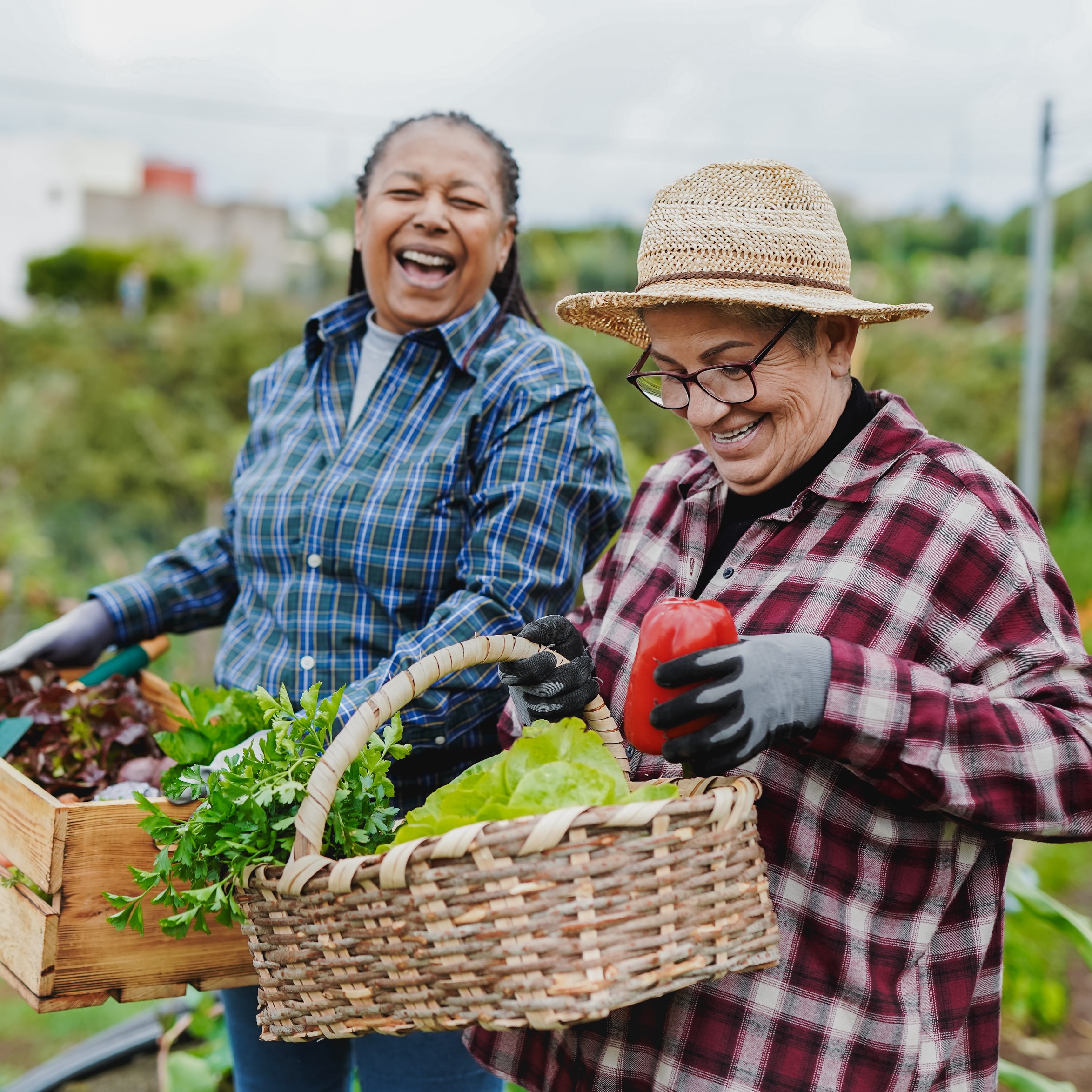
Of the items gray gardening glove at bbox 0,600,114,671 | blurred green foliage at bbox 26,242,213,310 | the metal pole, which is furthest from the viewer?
blurred green foliage at bbox 26,242,213,310

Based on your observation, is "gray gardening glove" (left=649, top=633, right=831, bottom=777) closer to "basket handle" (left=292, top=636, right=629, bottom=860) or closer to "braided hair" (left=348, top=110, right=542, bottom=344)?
"basket handle" (left=292, top=636, right=629, bottom=860)

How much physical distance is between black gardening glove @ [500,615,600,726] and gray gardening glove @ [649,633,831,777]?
0.24 m

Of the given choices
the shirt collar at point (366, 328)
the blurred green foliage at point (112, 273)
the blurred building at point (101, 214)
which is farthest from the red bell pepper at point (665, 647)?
the blurred building at point (101, 214)

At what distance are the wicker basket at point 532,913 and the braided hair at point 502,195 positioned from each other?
116cm

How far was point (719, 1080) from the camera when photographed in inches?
54.4

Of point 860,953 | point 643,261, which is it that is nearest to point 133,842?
point 860,953

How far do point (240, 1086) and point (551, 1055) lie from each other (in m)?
0.81

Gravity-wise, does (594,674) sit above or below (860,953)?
above

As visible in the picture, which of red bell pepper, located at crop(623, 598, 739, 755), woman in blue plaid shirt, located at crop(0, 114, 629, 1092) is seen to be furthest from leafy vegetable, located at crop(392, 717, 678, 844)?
woman in blue plaid shirt, located at crop(0, 114, 629, 1092)

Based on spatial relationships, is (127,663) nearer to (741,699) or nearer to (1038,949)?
(741,699)

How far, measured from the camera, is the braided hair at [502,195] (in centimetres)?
209

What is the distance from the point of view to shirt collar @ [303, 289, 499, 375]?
2.01 metres

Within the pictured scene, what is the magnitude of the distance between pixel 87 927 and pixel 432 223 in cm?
133

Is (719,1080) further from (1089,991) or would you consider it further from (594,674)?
(1089,991)
